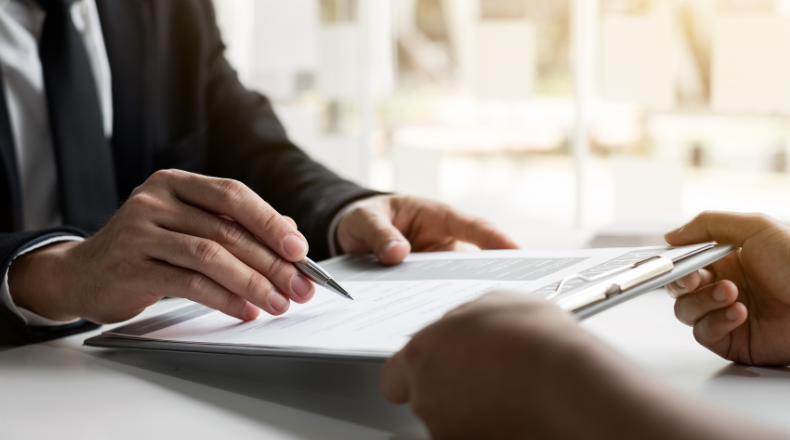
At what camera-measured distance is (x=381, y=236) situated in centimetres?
72

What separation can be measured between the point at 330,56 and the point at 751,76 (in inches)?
68.2

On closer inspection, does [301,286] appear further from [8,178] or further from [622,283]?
[8,178]

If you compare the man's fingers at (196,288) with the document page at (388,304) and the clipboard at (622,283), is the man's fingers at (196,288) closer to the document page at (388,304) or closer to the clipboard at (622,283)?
the document page at (388,304)

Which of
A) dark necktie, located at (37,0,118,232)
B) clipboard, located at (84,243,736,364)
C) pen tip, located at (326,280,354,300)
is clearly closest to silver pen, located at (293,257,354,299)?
pen tip, located at (326,280,354,300)

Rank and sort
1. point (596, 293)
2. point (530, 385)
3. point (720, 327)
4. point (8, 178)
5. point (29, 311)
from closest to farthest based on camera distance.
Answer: point (530, 385) < point (596, 293) < point (720, 327) < point (29, 311) < point (8, 178)

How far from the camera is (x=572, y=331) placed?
298 mm

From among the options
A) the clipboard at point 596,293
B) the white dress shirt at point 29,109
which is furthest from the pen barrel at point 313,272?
the white dress shirt at point 29,109

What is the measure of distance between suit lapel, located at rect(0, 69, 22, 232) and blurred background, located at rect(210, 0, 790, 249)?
2.70 feet

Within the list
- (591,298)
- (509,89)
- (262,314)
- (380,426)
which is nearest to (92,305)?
(262,314)

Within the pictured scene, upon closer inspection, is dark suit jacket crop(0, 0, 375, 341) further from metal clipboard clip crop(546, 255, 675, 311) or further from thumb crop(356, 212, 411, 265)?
metal clipboard clip crop(546, 255, 675, 311)

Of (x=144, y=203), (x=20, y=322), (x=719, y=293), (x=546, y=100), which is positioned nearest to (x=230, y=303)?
(x=144, y=203)

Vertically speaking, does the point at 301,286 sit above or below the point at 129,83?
below

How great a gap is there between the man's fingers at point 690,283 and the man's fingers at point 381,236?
0.94 feet

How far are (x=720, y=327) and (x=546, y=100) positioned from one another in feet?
6.30
